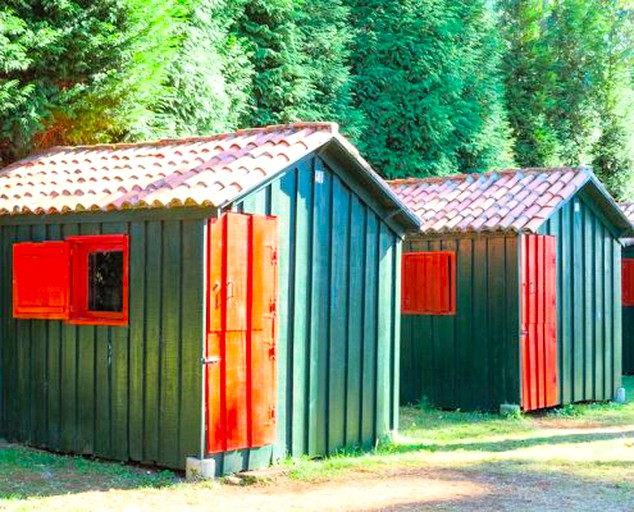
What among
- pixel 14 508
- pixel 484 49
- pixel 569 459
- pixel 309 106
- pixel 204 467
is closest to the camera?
pixel 14 508

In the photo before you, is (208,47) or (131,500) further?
(208,47)

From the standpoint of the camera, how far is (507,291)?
48.1ft

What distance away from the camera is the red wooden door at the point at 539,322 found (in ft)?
47.9

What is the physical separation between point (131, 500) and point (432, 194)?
8.99 metres

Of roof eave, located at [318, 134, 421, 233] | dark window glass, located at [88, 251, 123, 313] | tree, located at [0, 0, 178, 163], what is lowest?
dark window glass, located at [88, 251, 123, 313]

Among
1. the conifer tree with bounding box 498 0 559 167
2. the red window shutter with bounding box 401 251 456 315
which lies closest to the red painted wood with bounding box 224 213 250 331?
the red window shutter with bounding box 401 251 456 315

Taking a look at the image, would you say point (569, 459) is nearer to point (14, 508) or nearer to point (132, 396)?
point (132, 396)

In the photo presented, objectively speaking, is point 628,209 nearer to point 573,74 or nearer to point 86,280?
point 86,280

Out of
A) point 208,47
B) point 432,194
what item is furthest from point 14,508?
point 208,47

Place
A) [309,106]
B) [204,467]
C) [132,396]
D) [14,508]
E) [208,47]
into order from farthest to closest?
[309,106]
[208,47]
[132,396]
[204,467]
[14,508]

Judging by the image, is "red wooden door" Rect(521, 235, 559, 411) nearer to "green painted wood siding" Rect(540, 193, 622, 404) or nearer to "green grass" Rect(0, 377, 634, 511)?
"green painted wood siding" Rect(540, 193, 622, 404)

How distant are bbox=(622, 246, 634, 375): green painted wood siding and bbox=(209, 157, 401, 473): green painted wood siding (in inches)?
440

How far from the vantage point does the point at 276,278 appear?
1006cm

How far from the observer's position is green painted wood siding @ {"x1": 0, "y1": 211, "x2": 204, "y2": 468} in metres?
9.41
